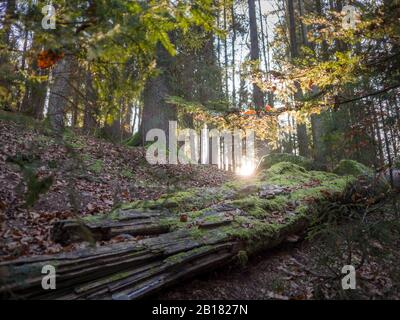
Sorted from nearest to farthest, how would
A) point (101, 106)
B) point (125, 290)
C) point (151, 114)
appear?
point (125, 290) → point (101, 106) → point (151, 114)

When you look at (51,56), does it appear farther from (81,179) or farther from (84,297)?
(81,179)

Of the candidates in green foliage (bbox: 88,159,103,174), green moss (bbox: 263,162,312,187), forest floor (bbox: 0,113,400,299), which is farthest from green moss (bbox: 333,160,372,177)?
green foliage (bbox: 88,159,103,174)

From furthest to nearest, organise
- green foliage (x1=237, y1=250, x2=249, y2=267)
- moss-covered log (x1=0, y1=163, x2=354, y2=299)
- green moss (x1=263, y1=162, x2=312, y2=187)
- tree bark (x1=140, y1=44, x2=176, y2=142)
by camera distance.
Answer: tree bark (x1=140, y1=44, x2=176, y2=142) → green moss (x1=263, y1=162, x2=312, y2=187) → green foliage (x1=237, y1=250, x2=249, y2=267) → moss-covered log (x1=0, y1=163, x2=354, y2=299)

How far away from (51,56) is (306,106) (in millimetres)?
4410

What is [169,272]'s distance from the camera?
12.4 ft

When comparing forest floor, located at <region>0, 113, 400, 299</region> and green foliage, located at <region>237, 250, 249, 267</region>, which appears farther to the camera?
green foliage, located at <region>237, 250, 249, 267</region>

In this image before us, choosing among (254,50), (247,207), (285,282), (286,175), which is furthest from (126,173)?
(254,50)

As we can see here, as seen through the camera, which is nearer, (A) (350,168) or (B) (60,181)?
(B) (60,181)

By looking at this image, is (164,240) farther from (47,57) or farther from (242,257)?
(47,57)

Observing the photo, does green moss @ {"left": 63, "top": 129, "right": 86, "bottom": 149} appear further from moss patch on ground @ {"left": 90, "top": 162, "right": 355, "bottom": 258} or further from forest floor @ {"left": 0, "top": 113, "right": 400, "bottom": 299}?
moss patch on ground @ {"left": 90, "top": 162, "right": 355, "bottom": 258}

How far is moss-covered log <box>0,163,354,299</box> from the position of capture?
10.2ft

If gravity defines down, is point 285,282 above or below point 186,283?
below

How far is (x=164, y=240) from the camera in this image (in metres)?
4.25
